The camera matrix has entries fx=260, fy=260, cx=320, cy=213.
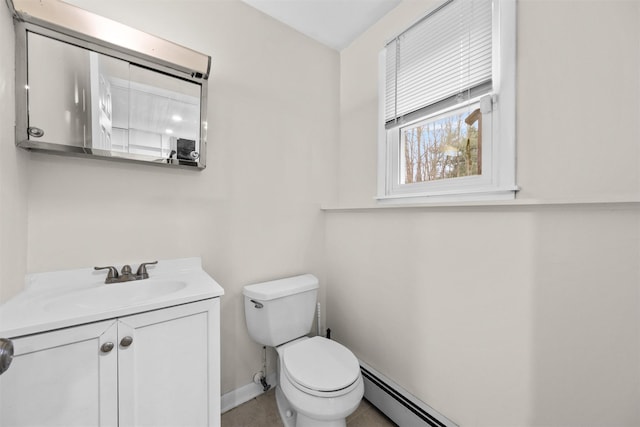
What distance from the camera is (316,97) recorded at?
1.89m

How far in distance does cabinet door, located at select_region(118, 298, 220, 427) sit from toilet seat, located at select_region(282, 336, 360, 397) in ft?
1.17

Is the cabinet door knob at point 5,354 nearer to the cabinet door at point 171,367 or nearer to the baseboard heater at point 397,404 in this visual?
the cabinet door at point 171,367

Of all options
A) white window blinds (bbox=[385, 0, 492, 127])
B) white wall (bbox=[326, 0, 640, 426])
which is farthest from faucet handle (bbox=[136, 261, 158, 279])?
white window blinds (bbox=[385, 0, 492, 127])

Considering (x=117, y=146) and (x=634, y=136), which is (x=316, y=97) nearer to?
(x=117, y=146)

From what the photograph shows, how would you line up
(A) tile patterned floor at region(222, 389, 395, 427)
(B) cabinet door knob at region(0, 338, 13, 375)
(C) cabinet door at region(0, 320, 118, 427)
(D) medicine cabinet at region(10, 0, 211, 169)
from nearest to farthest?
(B) cabinet door knob at region(0, 338, 13, 375)
(C) cabinet door at region(0, 320, 118, 427)
(D) medicine cabinet at region(10, 0, 211, 169)
(A) tile patterned floor at region(222, 389, 395, 427)

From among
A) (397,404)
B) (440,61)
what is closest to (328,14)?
(440,61)

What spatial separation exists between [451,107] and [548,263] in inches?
→ 34.4

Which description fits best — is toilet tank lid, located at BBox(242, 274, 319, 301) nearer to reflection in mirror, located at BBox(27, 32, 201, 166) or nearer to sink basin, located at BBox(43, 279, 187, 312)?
sink basin, located at BBox(43, 279, 187, 312)

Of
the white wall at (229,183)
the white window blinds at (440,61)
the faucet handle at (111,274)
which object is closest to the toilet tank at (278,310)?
the white wall at (229,183)

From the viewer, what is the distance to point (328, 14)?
1.65 meters

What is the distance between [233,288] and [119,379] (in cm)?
71

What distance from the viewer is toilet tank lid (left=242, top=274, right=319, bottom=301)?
1440 millimetres

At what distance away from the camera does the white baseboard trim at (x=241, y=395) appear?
147 centimetres

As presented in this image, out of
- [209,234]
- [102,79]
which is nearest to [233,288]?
[209,234]
